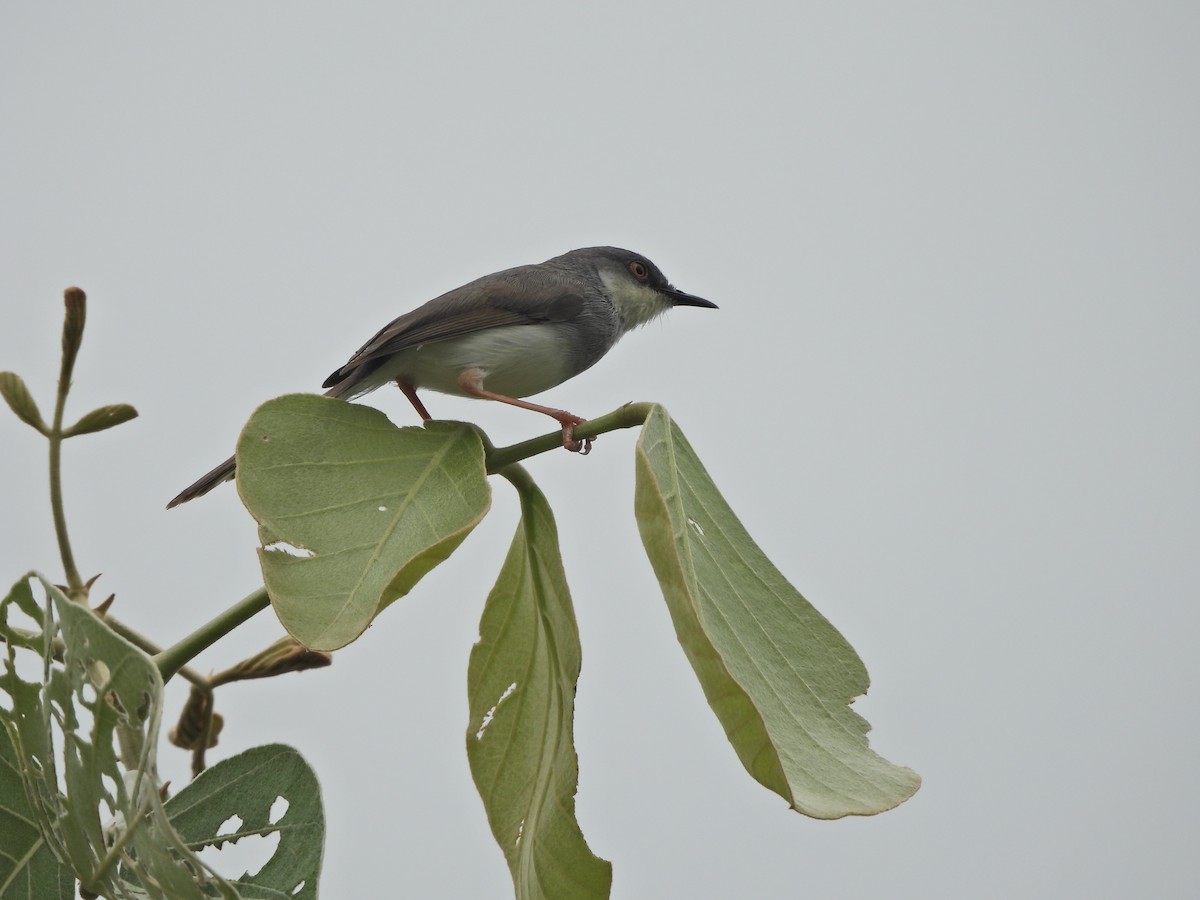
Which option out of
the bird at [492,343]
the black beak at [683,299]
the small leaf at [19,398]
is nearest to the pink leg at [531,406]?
the bird at [492,343]

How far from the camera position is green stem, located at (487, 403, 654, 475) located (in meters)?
1.43

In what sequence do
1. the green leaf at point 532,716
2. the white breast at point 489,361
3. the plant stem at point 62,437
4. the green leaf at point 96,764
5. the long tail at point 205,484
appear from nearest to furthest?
the green leaf at point 96,764
the plant stem at point 62,437
the green leaf at point 532,716
the long tail at point 205,484
the white breast at point 489,361

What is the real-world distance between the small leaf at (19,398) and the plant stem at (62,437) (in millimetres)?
27

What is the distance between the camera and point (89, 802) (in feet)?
4.12

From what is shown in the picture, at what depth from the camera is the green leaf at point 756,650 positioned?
1188mm

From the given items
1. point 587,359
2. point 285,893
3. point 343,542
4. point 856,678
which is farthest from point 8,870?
point 587,359

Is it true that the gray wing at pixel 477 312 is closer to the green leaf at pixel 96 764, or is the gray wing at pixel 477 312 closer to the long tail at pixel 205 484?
the long tail at pixel 205 484

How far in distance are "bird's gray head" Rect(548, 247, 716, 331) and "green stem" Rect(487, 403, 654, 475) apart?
7.17 ft

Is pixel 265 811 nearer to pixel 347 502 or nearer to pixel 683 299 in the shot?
pixel 347 502

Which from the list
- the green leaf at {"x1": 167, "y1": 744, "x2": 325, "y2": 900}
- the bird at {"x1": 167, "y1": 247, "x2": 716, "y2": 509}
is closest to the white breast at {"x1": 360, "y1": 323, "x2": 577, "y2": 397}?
the bird at {"x1": 167, "y1": 247, "x2": 716, "y2": 509}

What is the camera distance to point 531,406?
2.42m

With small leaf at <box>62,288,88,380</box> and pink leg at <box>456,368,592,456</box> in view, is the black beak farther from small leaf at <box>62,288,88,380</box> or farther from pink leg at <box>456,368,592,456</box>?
small leaf at <box>62,288,88,380</box>

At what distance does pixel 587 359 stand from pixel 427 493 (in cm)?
194

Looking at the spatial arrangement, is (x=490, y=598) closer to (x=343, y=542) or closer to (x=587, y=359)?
(x=343, y=542)
